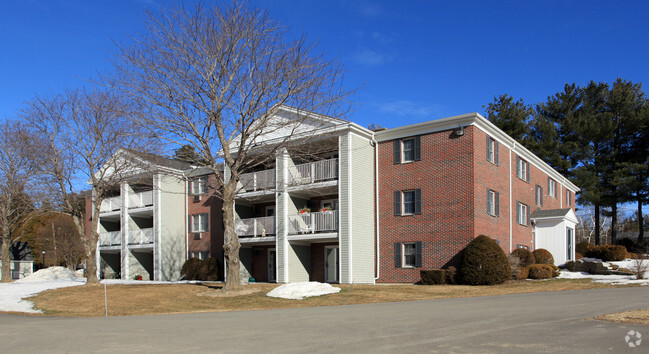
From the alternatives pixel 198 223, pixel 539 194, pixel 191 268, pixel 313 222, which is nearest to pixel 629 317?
pixel 313 222

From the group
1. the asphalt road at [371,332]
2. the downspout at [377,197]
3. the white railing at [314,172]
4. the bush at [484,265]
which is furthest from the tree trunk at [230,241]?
the bush at [484,265]

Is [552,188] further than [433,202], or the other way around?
[552,188]

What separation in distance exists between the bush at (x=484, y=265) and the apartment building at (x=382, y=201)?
1.18m

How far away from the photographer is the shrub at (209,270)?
104 ft

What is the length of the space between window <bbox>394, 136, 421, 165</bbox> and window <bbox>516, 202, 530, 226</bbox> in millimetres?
7353

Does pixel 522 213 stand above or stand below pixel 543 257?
above

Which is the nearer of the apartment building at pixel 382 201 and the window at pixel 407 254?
the apartment building at pixel 382 201

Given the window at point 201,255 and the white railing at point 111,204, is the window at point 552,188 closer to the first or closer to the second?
the window at point 201,255

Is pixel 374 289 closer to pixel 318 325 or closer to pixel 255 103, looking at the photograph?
pixel 255 103

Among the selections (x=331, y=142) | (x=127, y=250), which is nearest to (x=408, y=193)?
(x=331, y=142)

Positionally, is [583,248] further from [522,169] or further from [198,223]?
[198,223]

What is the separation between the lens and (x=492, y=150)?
26.7m

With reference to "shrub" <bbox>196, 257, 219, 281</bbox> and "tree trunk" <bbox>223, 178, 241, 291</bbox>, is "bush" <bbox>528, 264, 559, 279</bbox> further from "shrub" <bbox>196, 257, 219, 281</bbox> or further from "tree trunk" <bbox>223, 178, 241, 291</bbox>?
"shrub" <bbox>196, 257, 219, 281</bbox>

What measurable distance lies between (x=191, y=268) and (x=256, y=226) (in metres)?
6.40
